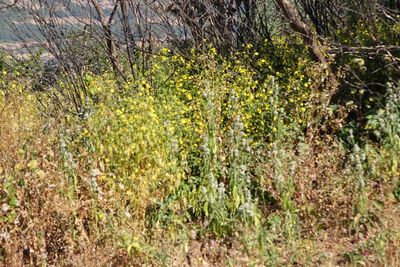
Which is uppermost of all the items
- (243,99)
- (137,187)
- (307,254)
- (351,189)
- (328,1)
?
(328,1)

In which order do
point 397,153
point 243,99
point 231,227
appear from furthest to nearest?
point 243,99, point 397,153, point 231,227

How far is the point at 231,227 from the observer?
13.6 feet

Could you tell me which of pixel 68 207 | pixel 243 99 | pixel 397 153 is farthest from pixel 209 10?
pixel 68 207

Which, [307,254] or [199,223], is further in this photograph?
[199,223]

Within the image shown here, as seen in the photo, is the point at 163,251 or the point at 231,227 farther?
the point at 231,227

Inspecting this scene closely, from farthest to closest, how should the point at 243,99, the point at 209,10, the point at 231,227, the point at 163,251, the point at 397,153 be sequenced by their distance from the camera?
the point at 209,10, the point at 243,99, the point at 397,153, the point at 231,227, the point at 163,251

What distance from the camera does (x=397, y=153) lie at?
4.47 m

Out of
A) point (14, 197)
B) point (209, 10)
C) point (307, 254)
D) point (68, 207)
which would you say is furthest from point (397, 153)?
point (209, 10)

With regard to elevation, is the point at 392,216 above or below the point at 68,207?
below

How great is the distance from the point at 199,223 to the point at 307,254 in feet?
3.08

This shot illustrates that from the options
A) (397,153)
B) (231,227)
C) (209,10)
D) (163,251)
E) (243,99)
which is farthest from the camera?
(209,10)

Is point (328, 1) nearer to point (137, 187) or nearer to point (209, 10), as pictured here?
point (209, 10)

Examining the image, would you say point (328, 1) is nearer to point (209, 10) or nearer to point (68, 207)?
point (209, 10)

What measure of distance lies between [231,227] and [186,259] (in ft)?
1.46
